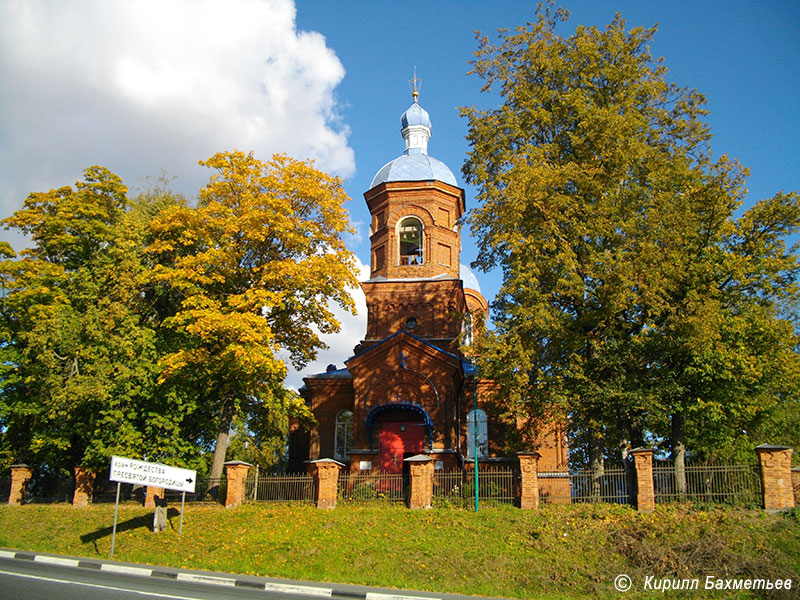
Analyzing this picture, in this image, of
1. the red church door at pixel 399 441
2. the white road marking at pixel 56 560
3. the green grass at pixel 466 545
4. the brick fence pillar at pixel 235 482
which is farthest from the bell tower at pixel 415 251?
the white road marking at pixel 56 560

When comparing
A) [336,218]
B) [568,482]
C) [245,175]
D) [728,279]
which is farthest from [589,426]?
[245,175]

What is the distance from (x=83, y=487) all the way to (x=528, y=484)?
1309 centimetres

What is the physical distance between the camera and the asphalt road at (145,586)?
33.3 feet

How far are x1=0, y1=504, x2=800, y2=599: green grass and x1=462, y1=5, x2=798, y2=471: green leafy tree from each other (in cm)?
366

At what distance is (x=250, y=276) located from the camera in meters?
21.9

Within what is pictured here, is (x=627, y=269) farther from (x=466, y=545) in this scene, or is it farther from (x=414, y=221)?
(x=414, y=221)

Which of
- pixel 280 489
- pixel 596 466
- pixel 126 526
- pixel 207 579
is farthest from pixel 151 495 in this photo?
pixel 596 466

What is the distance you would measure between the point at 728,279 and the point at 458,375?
30.2ft

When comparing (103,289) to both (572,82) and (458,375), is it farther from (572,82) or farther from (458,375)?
(572,82)

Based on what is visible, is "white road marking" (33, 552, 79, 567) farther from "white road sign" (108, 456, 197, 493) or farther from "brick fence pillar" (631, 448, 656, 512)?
"brick fence pillar" (631, 448, 656, 512)

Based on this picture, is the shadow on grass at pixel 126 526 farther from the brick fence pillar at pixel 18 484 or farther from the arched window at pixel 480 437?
the arched window at pixel 480 437

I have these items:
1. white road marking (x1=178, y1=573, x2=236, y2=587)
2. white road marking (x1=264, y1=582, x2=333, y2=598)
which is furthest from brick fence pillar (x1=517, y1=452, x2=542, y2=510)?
white road marking (x1=178, y1=573, x2=236, y2=587)

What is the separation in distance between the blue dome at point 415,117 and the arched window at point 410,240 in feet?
18.7

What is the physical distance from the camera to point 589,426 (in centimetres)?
1764
